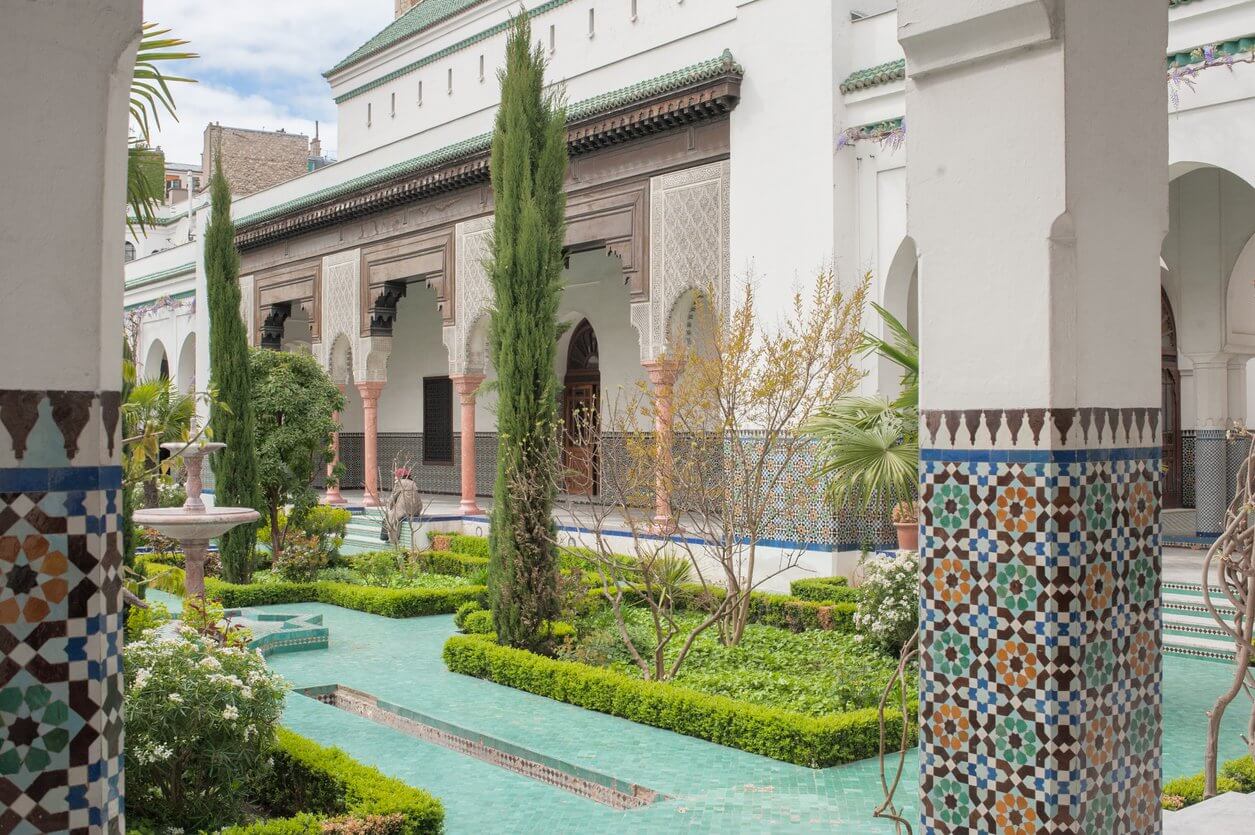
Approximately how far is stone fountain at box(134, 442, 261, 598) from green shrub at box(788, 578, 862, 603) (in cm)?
464

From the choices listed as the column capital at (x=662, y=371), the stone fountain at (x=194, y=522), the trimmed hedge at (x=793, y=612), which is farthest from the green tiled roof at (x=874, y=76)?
the stone fountain at (x=194, y=522)

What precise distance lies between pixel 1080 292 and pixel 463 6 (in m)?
15.5

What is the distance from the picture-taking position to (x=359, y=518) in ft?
56.3

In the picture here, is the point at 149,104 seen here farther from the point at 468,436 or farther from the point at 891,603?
the point at 468,436

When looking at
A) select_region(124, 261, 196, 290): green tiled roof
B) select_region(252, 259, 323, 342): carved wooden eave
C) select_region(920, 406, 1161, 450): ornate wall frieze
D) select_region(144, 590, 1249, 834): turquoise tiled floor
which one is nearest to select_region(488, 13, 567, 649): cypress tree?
select_region(144, 590, 1249, 834): turquoise tiled floor

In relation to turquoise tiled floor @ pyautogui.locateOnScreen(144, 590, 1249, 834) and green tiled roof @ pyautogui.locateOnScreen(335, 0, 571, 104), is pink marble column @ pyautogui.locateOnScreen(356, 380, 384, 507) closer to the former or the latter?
green tiled roof @ pyautogui.locateOnScreen(335, 0, 571, 104)

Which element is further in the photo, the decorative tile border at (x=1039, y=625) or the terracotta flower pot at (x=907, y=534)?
the terracotta flower pot at (x=907, y=534)

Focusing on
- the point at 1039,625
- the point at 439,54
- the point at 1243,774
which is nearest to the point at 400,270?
the point at 439,54

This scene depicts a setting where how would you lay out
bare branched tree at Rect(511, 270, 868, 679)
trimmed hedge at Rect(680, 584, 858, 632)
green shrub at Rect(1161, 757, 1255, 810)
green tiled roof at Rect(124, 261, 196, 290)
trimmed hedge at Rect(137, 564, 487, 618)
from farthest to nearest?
green tiled roof at Rect(124, 261, 196, 290) < trimmed hedge at Rect(137, 564, 487, 618) < trimmed hedge at Rect(680, 584, 858, 632) < bare branched tree at Rect(511, 270, 868, 679) < green shrub at Rect(1161, 757, 1255, 810)

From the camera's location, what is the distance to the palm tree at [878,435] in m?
6.86

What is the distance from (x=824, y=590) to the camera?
373 inches

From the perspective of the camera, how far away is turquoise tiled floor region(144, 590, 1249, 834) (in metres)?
4.66

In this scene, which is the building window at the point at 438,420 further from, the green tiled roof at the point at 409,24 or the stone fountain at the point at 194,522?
the stone fountain at the point at 194,522

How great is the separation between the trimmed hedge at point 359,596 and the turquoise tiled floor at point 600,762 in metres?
2.37
